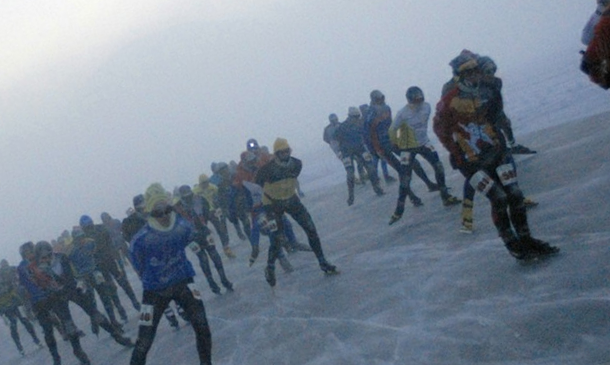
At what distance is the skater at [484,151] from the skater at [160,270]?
2.96 meters

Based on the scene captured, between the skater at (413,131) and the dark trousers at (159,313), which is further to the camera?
the skater at (413,131)

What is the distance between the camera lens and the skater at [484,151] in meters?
7.08

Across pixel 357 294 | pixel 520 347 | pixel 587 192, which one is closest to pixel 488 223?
pixel 587 192

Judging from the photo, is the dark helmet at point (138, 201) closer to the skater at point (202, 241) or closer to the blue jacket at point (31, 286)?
the skater at point (202, 241)

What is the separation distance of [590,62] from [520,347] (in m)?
2.20

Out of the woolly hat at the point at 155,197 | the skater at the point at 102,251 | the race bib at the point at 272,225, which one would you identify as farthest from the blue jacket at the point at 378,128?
the woolly hat at the point at 155,197

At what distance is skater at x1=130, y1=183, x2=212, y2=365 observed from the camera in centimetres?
693

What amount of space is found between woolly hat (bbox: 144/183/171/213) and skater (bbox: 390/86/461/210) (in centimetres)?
556

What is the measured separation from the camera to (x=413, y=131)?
38.7 feet

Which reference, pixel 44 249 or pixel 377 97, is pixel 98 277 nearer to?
pixel 44 249

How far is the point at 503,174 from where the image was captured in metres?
7.07

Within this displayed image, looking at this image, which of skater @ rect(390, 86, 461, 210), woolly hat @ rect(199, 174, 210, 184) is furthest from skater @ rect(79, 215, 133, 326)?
woolly hat @ rect(199, 174, 210, 184)

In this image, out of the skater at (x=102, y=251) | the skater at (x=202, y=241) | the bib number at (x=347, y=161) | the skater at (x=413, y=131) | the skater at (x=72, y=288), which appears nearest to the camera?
the skater at (x=72, y=288)

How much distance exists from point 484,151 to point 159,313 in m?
3.64
